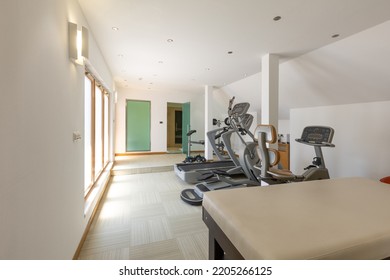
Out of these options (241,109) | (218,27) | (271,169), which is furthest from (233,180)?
(218,27)

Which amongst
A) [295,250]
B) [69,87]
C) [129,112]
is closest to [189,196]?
[69,87]

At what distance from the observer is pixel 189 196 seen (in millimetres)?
3244

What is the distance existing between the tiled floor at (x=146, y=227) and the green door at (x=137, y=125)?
10.8 feet

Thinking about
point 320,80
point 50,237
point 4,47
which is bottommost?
point 50,237

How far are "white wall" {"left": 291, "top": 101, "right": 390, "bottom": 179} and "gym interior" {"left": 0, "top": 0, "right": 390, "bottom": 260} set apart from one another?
0.07ft

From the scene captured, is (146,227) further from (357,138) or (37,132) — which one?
(357,138)

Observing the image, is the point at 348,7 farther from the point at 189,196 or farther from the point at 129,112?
the point at 129,112

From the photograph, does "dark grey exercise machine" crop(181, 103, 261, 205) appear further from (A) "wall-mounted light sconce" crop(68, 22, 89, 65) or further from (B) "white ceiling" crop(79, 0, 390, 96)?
(A) "wall-mounted light sconce" crop(68, 22, 89, 65)

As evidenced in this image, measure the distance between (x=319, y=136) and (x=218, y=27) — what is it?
6.95ft

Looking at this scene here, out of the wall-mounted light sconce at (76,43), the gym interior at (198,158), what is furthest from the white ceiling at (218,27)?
the wall-mounted light sconce at (76,43)

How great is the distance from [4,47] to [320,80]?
444 cm

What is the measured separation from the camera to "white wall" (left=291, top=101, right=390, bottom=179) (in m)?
3.22

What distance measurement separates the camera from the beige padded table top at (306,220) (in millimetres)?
531

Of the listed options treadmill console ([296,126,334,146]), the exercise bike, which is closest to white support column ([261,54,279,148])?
treadmill console ([296,126,334,146])
